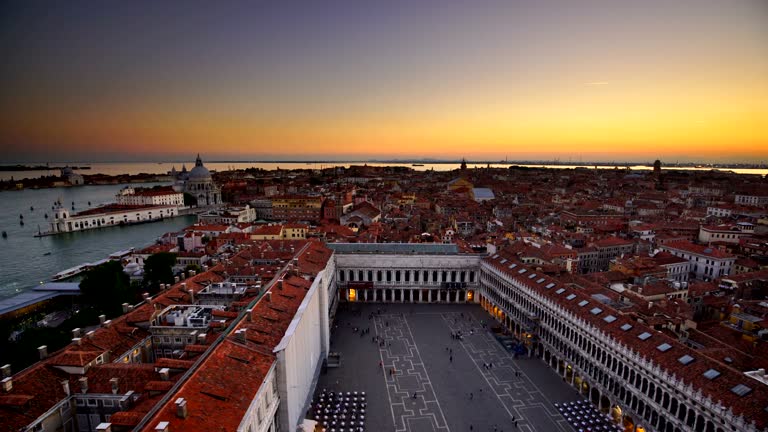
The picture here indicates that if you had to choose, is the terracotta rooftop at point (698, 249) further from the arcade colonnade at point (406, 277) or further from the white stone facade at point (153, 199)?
the white stone facade at point (153, 199)

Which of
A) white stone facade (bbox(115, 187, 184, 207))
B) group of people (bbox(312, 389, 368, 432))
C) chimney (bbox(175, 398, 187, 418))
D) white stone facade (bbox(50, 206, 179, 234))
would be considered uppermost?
chimney (bbox(175, 398, 187, 418))

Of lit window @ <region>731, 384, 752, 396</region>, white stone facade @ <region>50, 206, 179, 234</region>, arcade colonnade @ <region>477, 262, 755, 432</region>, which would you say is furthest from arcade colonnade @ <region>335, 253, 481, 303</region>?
white stone facade @ <region>50, 206, 179, 234</region>

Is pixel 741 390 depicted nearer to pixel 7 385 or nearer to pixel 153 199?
pixel 7 385

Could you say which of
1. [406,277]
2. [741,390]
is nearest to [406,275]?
[406,277]

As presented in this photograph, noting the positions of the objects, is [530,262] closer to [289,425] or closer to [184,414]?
[289,425]

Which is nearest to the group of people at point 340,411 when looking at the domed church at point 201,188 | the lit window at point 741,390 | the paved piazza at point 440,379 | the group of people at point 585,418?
the paved piazza at point 440,379

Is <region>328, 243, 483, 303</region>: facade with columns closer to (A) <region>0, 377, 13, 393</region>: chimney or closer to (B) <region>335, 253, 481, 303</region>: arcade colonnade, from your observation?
(B) <region>335, 253, 481, 303</region>: arcade colonnade

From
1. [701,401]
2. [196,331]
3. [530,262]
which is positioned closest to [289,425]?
[196,331]
